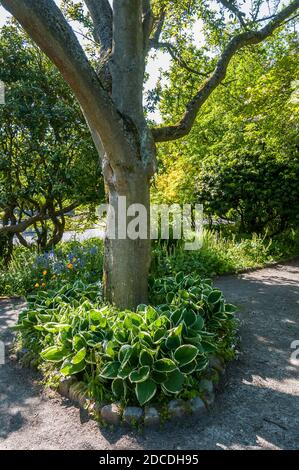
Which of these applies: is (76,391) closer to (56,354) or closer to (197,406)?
(56,354)

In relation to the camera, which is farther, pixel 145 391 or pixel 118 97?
pixel 118 97

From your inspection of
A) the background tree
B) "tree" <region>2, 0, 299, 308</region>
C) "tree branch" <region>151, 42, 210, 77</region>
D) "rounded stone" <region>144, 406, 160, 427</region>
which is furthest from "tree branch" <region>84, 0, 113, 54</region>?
"rounded stone" <region>144, 406, 160, 427</region>

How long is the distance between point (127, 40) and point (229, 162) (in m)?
6.14

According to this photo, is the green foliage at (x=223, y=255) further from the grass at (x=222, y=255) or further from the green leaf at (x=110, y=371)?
the green leaf at (x=110, y=371)

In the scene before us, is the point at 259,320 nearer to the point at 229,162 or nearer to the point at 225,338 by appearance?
the point at 225,338

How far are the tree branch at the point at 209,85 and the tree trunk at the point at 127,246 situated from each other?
0.74m

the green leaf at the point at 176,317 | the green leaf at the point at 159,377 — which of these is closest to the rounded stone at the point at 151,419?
the green leaf at the point at 159,377

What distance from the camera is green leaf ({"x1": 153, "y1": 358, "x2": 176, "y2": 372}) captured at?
2631mm

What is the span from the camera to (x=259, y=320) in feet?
14.7

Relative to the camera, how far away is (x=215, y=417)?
8.51 ft

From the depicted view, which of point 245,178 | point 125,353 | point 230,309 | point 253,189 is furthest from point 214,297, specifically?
point 245,178

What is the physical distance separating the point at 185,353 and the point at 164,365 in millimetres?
202

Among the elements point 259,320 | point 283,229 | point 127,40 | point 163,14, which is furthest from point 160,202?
point 127,40

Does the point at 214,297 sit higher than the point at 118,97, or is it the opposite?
the point at 118,97
